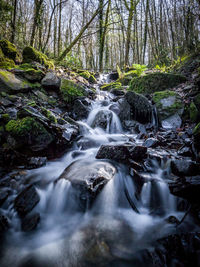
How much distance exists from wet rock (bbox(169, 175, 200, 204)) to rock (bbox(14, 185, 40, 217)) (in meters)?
2.47

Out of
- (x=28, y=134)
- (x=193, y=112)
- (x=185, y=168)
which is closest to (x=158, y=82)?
(x=193, y=112)

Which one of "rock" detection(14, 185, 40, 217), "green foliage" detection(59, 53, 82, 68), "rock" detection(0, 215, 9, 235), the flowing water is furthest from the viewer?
"green foliage" detection(59, 53, 82, 68)

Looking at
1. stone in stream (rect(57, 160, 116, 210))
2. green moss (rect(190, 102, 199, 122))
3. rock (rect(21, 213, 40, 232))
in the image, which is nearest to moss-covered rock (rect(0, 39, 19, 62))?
stone in stream (rect(57, 160, 116, 210))

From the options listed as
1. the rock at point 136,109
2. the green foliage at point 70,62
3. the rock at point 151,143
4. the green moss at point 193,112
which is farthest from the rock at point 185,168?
the green foliage at point 70,62

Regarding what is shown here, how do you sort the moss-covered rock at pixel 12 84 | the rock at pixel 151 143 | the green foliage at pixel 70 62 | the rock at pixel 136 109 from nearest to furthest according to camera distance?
the rock at pixel 151 143 < the moss-covered rock at pixel 12 84 < the rock at pixel 136 109 < the green foliage at pixel 70 62

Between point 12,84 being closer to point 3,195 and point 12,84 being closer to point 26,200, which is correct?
point 3,195

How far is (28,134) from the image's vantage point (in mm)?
3877

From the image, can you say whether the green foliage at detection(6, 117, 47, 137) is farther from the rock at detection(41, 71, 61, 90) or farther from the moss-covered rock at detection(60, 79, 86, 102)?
the rock at detection(41, 71, 61, 90)

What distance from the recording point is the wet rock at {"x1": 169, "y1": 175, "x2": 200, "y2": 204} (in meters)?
2.69

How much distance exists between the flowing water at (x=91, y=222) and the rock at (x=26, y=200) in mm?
88

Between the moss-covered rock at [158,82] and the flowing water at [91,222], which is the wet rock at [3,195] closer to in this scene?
the flowing water at [91,222]

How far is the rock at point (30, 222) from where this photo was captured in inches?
95.0

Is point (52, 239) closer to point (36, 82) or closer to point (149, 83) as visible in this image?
point (36, 82)

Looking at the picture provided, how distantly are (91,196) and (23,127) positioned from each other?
7.64ft
